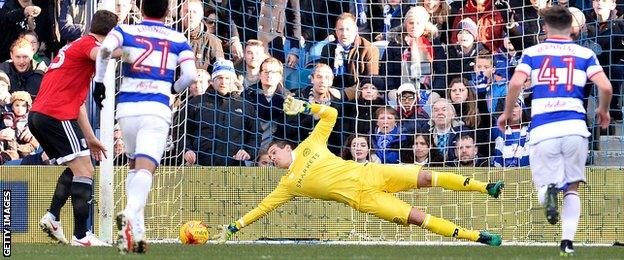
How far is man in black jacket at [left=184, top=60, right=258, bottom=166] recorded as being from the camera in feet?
50.5

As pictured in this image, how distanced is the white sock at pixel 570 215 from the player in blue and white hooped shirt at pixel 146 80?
306 centimetres

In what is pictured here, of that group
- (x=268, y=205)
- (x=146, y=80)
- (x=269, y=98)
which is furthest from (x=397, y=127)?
(x=146, y=80)

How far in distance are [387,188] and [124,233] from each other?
350 centimetres

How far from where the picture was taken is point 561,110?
1085 centimetres

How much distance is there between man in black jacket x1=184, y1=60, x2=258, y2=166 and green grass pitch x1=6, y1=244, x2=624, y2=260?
9.03ft

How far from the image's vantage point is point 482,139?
50.8 feet

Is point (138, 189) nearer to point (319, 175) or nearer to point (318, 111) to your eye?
point (318, 111)

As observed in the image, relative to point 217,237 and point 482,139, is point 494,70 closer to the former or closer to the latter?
point 482,139

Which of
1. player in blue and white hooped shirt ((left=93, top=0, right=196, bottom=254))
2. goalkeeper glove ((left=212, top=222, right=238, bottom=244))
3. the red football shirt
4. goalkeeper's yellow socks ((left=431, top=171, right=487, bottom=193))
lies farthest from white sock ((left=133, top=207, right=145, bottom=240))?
goalkeeper's yellow socks ((left=431, top=171, right=487, bottom=193))

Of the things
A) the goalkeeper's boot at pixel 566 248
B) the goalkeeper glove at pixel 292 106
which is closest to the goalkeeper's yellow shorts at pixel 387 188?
the goalkeeper glove at pixel 292 106

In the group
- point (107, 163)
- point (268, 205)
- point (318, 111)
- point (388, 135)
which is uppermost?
point (388, 135)

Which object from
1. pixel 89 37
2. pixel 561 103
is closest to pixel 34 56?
pixel 89 37

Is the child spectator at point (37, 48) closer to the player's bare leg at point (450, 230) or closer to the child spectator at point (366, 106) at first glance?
the child spectator at point (366, 106)

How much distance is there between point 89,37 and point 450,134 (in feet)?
15.9
